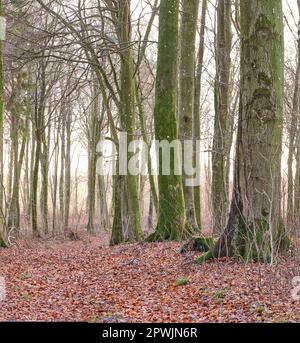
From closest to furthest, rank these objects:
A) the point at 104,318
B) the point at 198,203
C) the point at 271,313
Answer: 1. the point at 271,313
2. the point at 104,318
3. the point at 198,203

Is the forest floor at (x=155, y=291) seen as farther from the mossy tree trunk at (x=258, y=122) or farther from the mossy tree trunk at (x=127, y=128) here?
the mossy tree trunk at (x=127, y=128)

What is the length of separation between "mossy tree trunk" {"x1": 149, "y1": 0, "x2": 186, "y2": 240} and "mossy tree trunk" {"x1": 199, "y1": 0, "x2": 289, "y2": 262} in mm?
4381

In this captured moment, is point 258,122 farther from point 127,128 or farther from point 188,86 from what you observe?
point 127,128

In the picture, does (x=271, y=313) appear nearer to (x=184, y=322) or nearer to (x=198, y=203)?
(x=184, y=322)

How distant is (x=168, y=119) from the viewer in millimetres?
13367

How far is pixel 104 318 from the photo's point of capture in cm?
680

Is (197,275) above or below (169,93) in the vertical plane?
below

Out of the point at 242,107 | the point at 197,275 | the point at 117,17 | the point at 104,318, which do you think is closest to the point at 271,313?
the point at 104,318

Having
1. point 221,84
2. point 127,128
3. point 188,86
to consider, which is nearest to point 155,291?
point 188,86

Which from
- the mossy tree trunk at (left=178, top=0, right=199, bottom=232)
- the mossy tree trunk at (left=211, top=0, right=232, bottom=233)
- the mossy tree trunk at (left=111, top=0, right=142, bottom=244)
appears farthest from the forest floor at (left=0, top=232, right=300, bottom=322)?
the mossy tree trunk at (left=111, top=0, right=142, bottom=244)

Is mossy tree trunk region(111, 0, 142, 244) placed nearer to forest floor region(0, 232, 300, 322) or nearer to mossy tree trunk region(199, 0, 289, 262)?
forest floor region(0, 232, 300, 322)

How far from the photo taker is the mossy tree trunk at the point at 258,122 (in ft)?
27.9

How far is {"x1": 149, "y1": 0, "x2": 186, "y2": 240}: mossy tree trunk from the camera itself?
43.1 feet
